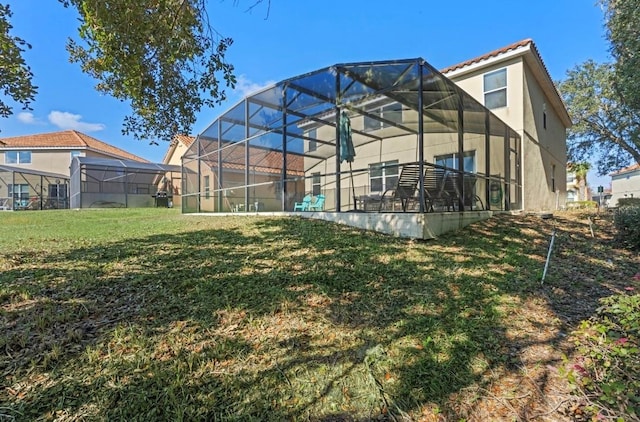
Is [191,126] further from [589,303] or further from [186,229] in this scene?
[589,303]

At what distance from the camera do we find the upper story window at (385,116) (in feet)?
28.9

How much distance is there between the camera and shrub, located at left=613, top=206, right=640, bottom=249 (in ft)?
18.6

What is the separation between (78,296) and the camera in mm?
2920

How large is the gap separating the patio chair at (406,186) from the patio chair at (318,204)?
2.40m

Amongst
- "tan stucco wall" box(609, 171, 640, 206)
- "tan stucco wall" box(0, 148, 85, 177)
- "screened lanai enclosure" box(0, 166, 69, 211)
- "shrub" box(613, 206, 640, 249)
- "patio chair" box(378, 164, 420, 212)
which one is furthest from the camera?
"tan stucco wall" box(609, 171, 640, 206)

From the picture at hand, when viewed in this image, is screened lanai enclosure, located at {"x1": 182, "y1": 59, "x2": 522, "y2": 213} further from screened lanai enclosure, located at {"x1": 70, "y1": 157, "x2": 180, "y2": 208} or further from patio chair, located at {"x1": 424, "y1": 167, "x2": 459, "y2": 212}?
screened lanai enclosure, located at {"x1": 70, "y1": 157, "x2": 180, "y2": 208}

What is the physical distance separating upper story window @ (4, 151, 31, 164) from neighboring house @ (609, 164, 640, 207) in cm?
5053

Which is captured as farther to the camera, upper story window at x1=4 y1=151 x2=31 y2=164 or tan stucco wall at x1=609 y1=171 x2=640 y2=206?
tan stucco wall at x1=609 y1=171 x2=640 y2=206

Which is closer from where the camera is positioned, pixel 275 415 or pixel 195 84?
pixel 275 415

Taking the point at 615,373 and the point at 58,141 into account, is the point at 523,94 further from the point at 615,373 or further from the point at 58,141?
the point at 58,141

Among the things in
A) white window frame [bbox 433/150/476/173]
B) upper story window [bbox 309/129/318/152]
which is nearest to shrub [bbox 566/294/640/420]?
white window frame [bbox 433/150/476/173]

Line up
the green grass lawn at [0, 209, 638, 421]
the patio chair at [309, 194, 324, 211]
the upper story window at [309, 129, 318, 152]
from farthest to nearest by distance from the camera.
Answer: the upper story window at [309, 129, 318, 152], the patio chair at [309, 194, 324, 211], the green grass lawn at [0, 209, 638, 421]

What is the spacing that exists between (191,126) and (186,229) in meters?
2.33

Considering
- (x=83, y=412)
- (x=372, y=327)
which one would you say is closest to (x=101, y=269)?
(x=83, y=412)
